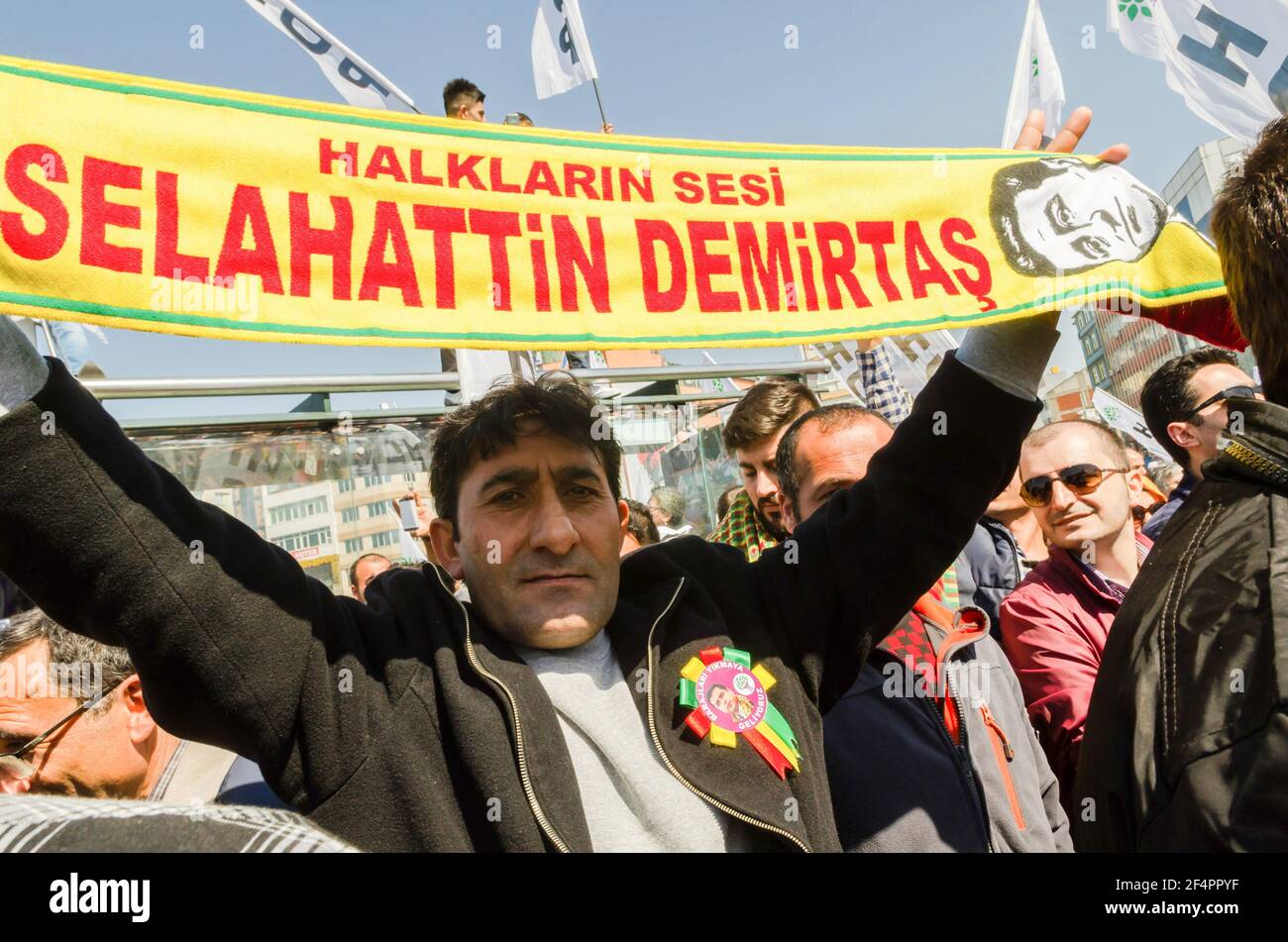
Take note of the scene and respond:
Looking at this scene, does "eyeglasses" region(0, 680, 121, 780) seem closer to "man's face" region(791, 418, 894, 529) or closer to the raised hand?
"man's face" region(791, 418, 894, 529)

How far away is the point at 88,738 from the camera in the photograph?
2.12 meters

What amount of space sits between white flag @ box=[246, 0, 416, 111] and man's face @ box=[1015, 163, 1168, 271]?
153 inches

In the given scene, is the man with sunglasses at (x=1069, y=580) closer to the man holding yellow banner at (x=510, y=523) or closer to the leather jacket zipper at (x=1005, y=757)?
the leather jacket zipper at (x=1005, y=757)

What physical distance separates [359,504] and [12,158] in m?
2.18

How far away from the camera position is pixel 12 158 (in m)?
1.63

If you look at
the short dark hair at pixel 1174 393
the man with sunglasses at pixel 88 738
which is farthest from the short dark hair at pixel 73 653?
the short dark hair at pixel 1174 393

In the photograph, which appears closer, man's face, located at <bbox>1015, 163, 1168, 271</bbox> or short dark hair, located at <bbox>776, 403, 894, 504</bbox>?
man's face, located at <bbox>1015, 163, 1168, 271</bbox>

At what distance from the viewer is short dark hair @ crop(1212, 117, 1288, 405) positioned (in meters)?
1.12

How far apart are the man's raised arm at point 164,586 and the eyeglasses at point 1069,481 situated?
6.78ft

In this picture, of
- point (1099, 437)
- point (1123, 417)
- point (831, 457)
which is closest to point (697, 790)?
point (831, 457)

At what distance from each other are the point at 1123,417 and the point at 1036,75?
A: 379cm

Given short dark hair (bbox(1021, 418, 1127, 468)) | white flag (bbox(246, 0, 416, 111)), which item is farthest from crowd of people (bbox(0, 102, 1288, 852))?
white flag (bbox(246, 0, 416, 111))
